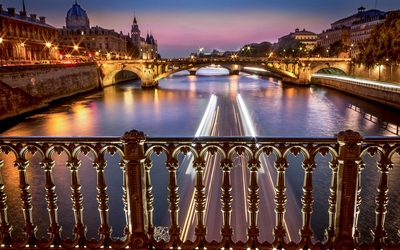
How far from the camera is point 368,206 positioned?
9164mm

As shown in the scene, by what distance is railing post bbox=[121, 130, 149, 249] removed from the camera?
107 inches

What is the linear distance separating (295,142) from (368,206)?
797 cm

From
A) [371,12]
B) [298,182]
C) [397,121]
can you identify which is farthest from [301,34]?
[298,182]

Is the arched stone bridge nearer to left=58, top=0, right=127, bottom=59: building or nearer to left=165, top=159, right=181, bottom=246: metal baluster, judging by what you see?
left=58, top=0, right=127, bottom=59: building

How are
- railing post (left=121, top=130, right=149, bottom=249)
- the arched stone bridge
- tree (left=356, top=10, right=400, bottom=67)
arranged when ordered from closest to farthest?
railing post (left=121, top=130, right=149, bottom=249) → tree (left=356, top=10, right=400, bottom=67) → the arched stone bridge

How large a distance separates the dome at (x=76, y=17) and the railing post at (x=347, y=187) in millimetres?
98444

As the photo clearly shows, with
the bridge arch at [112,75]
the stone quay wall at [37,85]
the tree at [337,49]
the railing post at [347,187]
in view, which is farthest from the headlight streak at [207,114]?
the tree at [337,49]

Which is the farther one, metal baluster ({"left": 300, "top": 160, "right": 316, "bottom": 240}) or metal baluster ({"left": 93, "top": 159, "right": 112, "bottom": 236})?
metal baluster ({"left": 93, "top": 159, "right": 112, "bottom": 236})

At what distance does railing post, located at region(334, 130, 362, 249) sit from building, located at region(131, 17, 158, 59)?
12752 centimetres

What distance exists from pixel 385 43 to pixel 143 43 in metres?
117

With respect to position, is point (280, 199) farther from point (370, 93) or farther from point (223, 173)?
point (370, 93)

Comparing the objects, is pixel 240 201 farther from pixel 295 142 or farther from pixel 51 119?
pixel 51 119

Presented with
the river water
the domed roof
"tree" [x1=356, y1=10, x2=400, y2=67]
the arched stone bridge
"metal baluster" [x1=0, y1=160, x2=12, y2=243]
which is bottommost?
the river water

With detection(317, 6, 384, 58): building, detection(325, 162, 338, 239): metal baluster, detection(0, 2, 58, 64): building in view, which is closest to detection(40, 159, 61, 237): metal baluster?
detection(325, 162, 338, 239): metal baluster
